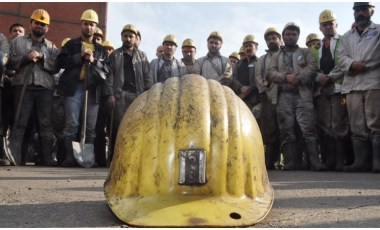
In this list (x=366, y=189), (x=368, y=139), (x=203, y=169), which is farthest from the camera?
(x=368, y=139)

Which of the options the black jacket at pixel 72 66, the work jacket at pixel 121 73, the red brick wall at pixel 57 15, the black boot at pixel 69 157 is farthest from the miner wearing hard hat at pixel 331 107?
the red brick wall at pixel 57 15

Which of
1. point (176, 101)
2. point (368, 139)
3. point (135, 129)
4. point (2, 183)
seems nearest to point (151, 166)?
point (135, 129)

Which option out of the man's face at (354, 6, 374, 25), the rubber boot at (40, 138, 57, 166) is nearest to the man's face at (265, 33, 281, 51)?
the man's face at (354, 6, 374, 25)

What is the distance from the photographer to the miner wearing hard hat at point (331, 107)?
6.20m

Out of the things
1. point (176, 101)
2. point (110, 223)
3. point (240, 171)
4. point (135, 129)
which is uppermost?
point (176, 101)

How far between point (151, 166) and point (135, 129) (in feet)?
0.89

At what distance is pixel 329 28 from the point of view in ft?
22.7

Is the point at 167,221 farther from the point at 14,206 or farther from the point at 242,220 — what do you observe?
the point at 14,206

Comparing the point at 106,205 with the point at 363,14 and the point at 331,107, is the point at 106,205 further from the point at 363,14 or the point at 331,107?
the point at 363,14

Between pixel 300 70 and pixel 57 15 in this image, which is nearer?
pixel 300 70

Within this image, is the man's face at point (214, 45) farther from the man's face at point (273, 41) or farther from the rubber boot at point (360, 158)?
the rubber boot at point (360, 158)

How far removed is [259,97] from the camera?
706 cm

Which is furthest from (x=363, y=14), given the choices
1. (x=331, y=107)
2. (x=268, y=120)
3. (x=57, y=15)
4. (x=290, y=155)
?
(x=57, y=15)

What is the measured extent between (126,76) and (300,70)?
8.37ft
